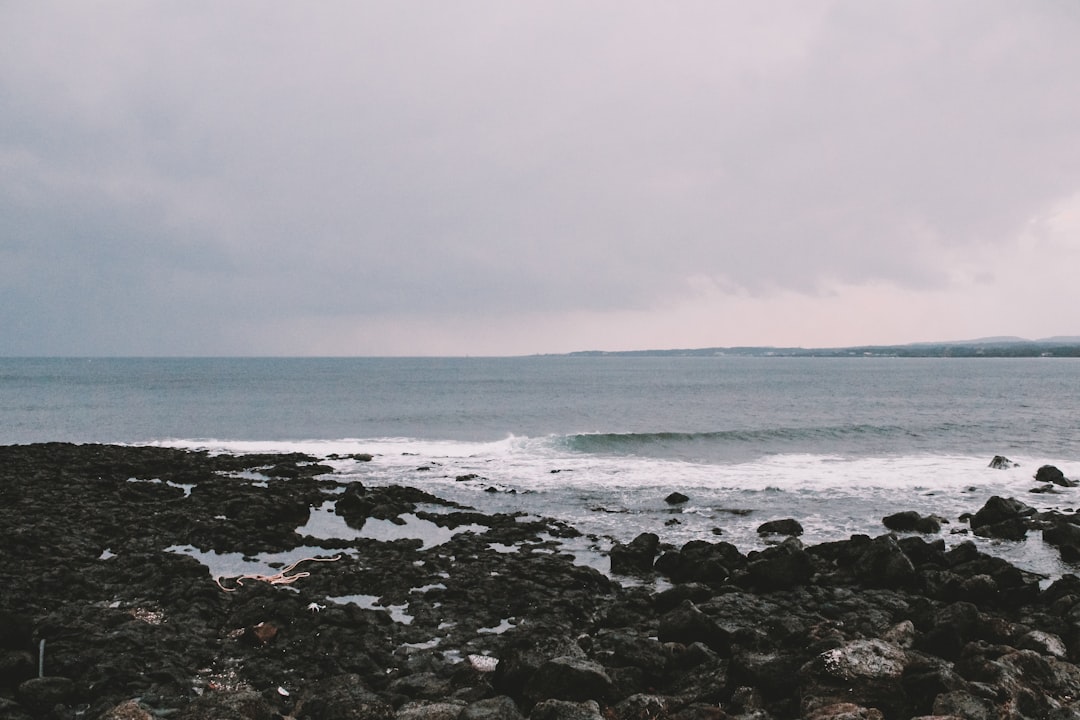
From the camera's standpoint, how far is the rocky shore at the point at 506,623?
823cm

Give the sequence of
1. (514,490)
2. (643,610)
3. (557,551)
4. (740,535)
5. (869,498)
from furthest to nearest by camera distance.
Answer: (514,490), (869,498), (740,535), (557,551), (643,610)

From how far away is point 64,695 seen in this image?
856cm

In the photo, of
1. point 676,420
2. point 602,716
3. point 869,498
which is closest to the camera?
point 602,716

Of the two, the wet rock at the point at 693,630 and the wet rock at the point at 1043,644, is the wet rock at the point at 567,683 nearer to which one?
the wet rock at the point at 693,630

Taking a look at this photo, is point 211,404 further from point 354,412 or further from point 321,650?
point 321,650

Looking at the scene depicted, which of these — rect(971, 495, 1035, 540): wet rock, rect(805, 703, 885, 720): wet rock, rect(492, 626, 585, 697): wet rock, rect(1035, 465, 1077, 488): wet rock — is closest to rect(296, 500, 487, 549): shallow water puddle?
rect(492, 626, 585, 697): wet rock

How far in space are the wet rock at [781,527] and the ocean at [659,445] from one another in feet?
0.98

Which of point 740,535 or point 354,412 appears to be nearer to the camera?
point 740,535

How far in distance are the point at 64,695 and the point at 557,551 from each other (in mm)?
10662

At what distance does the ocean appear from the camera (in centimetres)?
2158

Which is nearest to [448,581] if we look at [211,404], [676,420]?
[676,420]

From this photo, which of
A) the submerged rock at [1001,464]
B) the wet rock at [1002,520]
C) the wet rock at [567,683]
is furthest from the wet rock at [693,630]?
the submerged rock at [1001,464]

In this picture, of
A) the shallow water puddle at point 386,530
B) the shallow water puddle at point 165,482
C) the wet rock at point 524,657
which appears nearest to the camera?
the wet rock at point 524,657

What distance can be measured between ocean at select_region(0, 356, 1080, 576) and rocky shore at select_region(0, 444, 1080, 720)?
241cm
